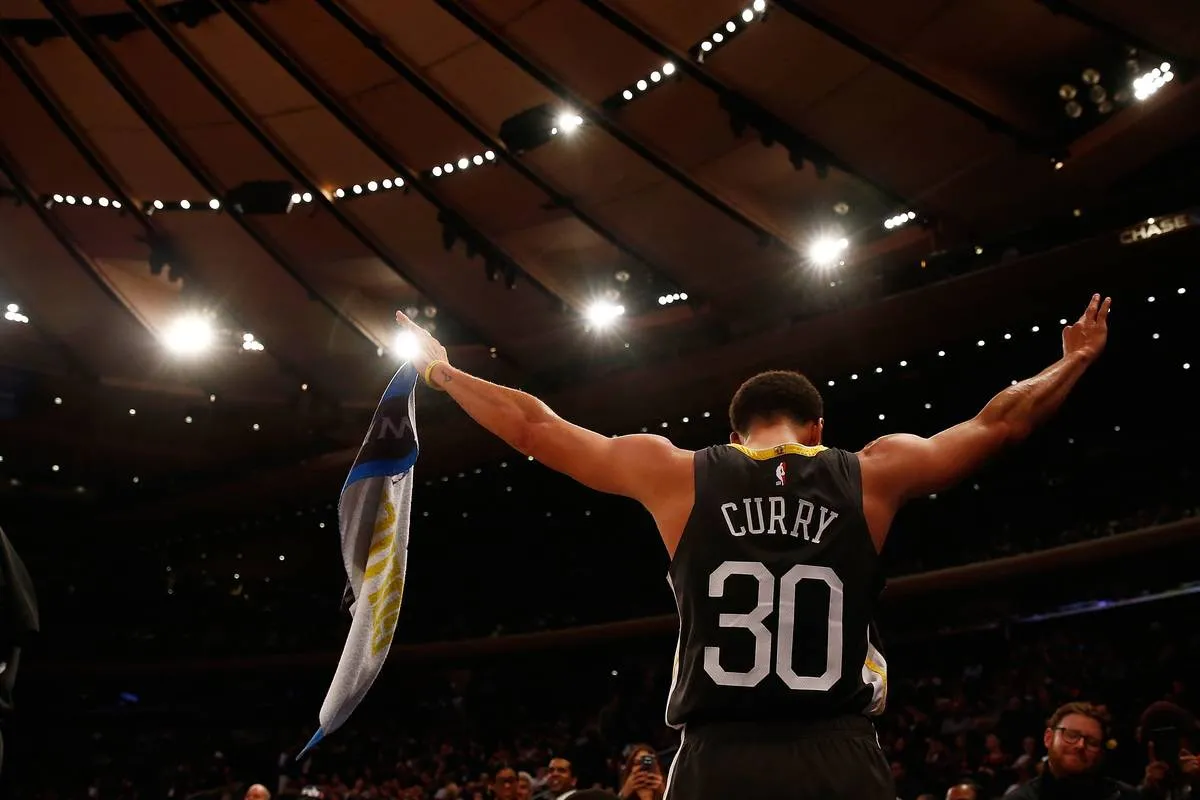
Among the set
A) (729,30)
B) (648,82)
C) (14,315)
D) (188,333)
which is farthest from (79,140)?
(729,30)

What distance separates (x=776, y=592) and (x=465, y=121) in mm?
10532

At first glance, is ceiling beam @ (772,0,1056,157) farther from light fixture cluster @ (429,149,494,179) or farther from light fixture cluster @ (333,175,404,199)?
light fixture cluster @ (333,175,404,199)

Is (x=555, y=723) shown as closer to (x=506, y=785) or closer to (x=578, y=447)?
(x=506, y=785)

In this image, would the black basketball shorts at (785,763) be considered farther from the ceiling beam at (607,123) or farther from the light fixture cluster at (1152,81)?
the light fixture cluster at (1152,81)

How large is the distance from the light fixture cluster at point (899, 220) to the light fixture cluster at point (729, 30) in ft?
10.2

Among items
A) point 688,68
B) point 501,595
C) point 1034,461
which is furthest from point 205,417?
point 1034,461

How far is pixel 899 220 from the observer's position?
12.9 meters

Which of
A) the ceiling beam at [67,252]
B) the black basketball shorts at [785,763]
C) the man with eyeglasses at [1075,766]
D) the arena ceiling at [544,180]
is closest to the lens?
the black basketball shorts at [785,763]

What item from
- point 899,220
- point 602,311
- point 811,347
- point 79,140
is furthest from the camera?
point 602,311

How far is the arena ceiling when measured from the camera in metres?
11.1

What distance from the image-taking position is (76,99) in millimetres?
12289

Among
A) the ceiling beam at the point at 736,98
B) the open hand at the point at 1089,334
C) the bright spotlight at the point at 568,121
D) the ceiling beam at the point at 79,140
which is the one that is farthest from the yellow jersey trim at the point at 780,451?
the ceiling beam at the point at 79,140

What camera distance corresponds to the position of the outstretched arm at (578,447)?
251 cm

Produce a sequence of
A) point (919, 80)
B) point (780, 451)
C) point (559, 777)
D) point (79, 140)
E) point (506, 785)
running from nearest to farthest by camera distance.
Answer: point (780, 451) → point (559, 777) → point (506, 785) → point (919, 80) → point (79, 140)
